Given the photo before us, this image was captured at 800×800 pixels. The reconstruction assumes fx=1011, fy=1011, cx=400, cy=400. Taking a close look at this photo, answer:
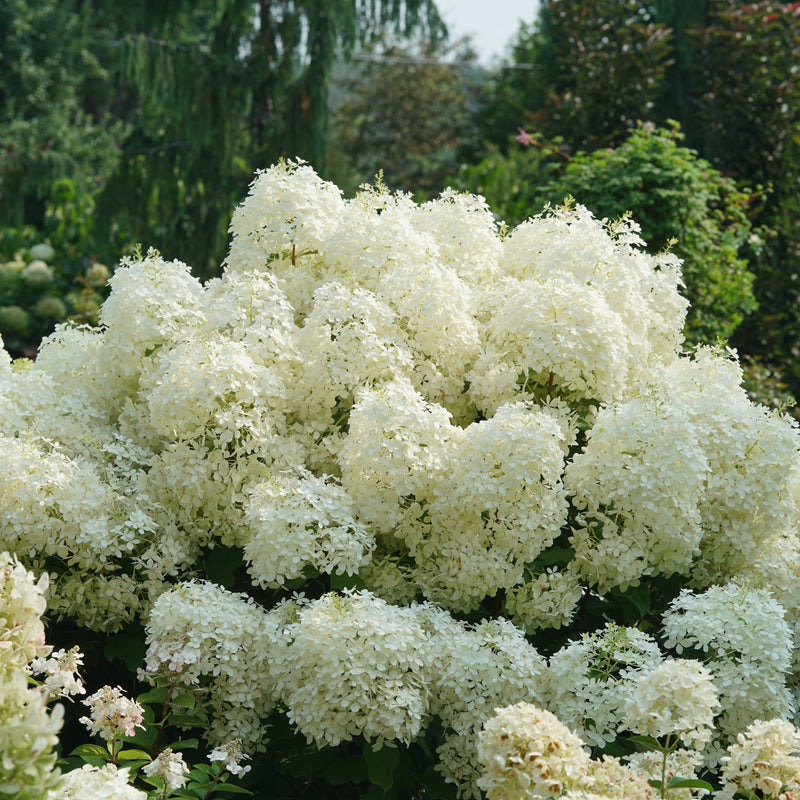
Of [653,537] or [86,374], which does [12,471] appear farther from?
[653,537]

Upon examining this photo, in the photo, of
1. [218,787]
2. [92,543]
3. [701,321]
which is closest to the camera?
[218,787]

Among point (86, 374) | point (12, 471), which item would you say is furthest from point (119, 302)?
point (12, 471)

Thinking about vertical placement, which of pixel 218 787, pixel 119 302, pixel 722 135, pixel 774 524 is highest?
pixel 722 135

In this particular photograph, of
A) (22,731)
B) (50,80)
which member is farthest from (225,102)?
(50,80)

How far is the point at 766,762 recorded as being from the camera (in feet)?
7.41

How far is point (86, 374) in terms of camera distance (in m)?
3.64

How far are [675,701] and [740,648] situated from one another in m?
0.60

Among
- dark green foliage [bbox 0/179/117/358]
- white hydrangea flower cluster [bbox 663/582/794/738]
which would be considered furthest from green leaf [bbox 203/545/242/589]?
dark green foliage [bbox 0/179/117/358]

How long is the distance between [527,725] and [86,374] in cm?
220

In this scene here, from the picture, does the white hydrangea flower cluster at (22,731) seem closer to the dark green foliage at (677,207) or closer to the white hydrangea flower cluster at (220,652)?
the white hydrangea flower cluster at (220,652)

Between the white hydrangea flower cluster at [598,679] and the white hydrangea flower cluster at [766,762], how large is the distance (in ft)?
1.16

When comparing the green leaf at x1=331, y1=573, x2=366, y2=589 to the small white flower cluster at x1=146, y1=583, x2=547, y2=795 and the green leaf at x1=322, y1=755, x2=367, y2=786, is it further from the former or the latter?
the green leaf at x1=322, y1=755, x2=367, y2=786

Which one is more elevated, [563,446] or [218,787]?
[563,446]

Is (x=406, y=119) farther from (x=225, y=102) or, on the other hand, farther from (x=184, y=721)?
(x=184, y=721)
